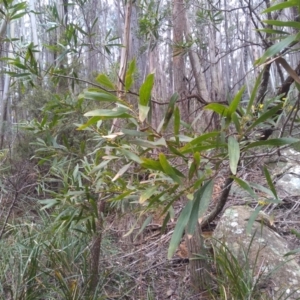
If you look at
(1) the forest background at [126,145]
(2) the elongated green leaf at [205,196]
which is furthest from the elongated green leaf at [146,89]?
(2) the elongated green leaf at [205,196]

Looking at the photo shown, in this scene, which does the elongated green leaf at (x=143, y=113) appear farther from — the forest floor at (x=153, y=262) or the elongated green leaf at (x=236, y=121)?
the forest floor at (x=153, y=262)

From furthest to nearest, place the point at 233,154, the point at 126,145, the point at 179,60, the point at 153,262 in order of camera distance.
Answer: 1. the point at 179,60
2. the point at 153,262
3. the point at 126,145
4. the point at 233,154

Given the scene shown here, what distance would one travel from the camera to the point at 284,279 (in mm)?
1992

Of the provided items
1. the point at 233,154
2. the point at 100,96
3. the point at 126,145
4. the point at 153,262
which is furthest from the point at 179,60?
the point at 233,154

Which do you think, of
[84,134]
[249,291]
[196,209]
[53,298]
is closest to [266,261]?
[249,291]

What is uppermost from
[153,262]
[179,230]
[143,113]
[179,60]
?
[179,60]

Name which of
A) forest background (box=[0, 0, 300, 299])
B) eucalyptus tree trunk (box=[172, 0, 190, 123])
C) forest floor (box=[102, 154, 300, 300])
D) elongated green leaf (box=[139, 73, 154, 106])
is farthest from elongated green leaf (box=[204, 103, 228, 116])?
eucalyptus tree trunk (box=[172, 0, 190, 123])

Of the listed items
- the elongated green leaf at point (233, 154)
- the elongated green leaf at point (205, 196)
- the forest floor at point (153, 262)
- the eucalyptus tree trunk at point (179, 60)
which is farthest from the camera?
the eucalyptus tree trunk at point (179, 60)

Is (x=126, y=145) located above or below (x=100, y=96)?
below

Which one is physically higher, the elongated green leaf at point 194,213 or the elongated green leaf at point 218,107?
the elongated green leaf at point 218,107

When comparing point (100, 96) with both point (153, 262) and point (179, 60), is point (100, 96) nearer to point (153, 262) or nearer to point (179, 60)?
point (153, 262)

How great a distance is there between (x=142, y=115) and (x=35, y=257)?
162 centimetres

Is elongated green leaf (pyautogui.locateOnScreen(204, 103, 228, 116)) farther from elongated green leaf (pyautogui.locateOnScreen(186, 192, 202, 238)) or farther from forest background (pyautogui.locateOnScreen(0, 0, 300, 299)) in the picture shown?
elongated green leaf (pyautogui.locateOnScreen(186, 192, 202, 238))

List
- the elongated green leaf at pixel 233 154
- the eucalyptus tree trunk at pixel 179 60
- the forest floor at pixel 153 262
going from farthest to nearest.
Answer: the eucalyptus tree trunk at pixel 179 60 → the forest floor at pixel 153 262 → the elongated green leaf at pixel 233 154
